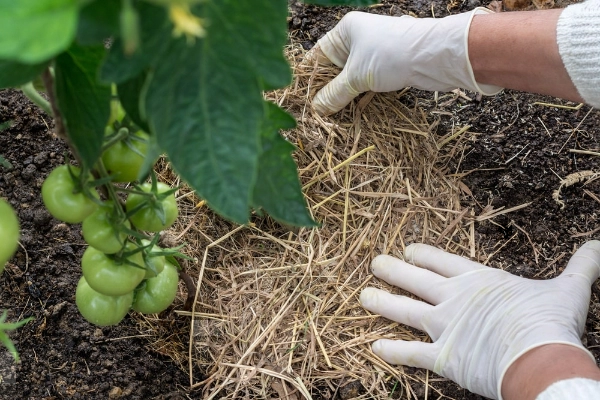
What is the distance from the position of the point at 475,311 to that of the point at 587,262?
1.13ft

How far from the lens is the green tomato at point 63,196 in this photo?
0.70 meters

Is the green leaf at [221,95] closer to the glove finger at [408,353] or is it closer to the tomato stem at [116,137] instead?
the tomato stem at [116,137]

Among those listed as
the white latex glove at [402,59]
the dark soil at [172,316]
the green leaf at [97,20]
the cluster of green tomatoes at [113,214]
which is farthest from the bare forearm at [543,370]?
the green leaf at [97,20]

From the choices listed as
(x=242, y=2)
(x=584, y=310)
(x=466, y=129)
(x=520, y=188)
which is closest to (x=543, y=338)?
(x=584, y=310)

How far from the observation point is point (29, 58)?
11.7 inches

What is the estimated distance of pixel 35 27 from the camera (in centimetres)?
31

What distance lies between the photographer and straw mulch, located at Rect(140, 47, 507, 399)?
142cm

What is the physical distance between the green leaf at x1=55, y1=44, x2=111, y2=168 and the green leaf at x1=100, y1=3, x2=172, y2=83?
18 centimetres

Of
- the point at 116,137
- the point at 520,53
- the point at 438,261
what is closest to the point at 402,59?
the point at 520,53

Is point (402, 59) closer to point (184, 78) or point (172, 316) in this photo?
point (172, 316)

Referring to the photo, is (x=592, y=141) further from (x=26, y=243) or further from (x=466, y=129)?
(x=26, y=243)

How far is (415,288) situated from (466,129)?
56 cm

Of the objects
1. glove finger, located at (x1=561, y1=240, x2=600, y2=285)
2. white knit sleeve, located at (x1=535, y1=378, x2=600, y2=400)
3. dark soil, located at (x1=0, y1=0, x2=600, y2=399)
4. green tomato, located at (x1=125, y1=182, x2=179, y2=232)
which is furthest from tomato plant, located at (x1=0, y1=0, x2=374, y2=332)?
glove finger, located at (x1=561, y1=240, x2=600, y2=285)

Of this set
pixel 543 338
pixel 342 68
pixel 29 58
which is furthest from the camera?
pixel 342 68
